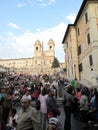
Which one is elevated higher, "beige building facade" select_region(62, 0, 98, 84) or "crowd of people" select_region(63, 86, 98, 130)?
"beige building facade" select_region(62, 0, 98, 84)

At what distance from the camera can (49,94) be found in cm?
1039

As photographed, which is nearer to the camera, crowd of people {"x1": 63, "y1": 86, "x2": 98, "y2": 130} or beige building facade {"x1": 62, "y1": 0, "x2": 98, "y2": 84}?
crowd of people {"x1": 63, "y1": 86, "x2": 98, "y2": 130}

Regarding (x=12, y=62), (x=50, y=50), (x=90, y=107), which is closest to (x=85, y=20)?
(x=90, y=107)

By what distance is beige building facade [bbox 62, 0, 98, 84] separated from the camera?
31.6 meters

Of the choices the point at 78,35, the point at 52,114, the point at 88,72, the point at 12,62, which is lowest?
the point at 52,114

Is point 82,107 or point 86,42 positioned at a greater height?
point 86,42

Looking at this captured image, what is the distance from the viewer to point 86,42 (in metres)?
35.4

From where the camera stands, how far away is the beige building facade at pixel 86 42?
1242 inches

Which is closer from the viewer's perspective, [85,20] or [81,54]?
[85,20]

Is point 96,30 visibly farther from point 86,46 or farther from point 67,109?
point 67,109

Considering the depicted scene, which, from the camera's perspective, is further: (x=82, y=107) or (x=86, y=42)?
(x=86, y=42)

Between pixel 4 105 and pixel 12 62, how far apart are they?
543ft

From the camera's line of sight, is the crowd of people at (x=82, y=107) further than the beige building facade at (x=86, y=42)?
No

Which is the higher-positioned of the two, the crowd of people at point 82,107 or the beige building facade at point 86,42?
the beige building facade at point 86,42
